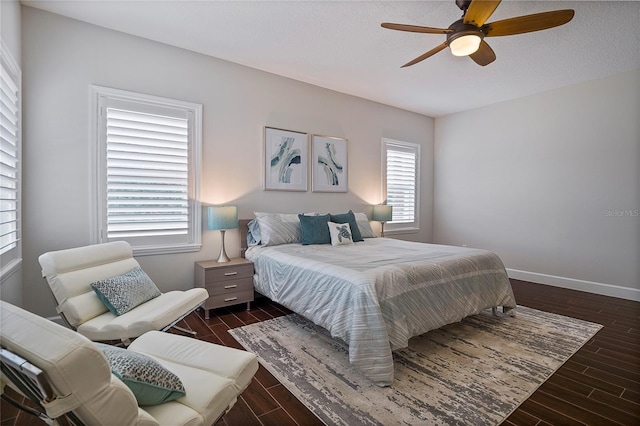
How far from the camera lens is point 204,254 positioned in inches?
151

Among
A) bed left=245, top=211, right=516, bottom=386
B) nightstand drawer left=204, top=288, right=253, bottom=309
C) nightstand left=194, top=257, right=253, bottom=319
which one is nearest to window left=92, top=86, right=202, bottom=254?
nightstand left=194, top=257, right=253, bottom=319

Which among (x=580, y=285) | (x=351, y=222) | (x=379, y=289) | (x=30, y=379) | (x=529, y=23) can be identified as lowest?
(x=580, y=285)

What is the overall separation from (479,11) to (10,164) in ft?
12.2

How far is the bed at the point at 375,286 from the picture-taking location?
2.22 m

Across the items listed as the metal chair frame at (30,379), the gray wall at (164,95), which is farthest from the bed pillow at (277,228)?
the metal chair frame at (30,379)

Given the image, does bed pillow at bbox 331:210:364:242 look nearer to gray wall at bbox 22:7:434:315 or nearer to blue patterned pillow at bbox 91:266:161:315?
gray wall at bbox 22:7:434:315

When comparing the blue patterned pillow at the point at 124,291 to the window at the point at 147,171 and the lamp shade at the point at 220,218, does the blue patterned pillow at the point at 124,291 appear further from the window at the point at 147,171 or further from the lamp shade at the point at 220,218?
the lamp shade at the point at 220,218

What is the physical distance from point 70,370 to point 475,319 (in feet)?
11.7

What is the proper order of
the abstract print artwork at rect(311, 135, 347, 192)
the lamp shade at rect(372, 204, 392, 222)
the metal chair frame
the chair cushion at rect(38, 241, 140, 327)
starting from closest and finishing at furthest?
the metal chair frame
the chair cushion at rect(38, 241, 140, 327)
the abstract print artwork at rect(311, 135, 347, 192)
the lamp shade at rect(372, 204, 392, 222)

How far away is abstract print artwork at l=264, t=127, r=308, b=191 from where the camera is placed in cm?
432

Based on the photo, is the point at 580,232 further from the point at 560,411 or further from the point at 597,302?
the point at 560,411

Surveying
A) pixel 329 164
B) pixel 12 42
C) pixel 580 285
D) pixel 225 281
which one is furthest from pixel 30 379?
pixel 580 285

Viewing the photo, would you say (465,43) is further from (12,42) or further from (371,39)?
(12,42)

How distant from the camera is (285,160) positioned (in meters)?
4.47
